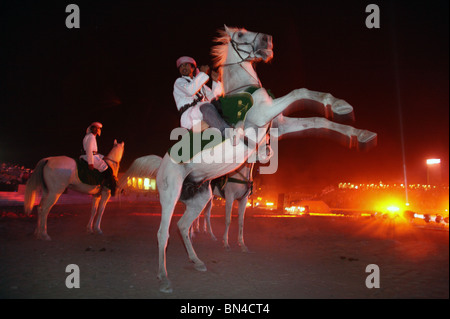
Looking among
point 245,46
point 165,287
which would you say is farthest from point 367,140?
point 165,287

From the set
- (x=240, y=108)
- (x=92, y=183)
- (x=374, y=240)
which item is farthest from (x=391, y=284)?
(x=92, y=183)

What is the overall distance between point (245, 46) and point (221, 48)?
0.51 m

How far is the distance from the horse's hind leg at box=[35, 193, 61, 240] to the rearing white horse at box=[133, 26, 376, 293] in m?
5.02

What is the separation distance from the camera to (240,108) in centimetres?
423

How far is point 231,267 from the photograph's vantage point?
541 centimetres

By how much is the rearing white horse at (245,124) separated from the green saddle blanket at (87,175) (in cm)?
530

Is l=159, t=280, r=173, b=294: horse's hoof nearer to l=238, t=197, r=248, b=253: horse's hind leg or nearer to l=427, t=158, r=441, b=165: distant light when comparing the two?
l=238, t=197, r=248, b=253: horse's hind leg

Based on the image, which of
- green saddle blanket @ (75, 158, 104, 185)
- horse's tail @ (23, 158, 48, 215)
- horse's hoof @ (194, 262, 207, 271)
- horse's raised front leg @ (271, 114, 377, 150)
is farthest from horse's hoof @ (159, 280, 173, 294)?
horse's tail @ (23, 158, 48, 215)

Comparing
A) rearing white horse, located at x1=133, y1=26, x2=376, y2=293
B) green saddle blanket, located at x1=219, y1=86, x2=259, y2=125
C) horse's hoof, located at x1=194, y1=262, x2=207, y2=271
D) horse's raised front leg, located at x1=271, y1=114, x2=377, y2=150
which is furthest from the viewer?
horse's hoof, located at x1=194, y1=262, x2=207, y2=271

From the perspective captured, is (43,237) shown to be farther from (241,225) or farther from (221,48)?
(221,48)

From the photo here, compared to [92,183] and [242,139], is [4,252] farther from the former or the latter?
[242,139]

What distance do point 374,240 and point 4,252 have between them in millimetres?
9002

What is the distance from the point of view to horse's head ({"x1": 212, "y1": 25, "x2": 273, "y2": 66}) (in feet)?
15.0
